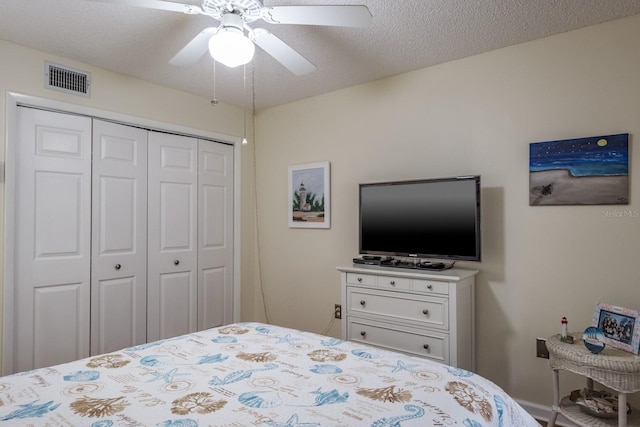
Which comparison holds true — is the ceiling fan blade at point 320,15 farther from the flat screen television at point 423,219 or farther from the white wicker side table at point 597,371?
the white wicker side table at point 597,371

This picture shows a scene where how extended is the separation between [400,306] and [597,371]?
3.67 ft

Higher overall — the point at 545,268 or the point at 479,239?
the point at 479,239

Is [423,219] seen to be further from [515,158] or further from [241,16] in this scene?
[241,16]

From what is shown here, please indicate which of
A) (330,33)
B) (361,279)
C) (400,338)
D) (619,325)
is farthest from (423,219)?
(330,33)

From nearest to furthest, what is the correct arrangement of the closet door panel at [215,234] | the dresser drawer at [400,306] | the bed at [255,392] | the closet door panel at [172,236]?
1. the bed at [255,392]
2. the dresser drawer at [400,306]
3. the closet door panel at [172,236]
4. the closet door panel at [215,234]

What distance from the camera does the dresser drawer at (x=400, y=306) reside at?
2.53 metres

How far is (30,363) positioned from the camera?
8.90 ft

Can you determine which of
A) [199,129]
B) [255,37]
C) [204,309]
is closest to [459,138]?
[255,37]

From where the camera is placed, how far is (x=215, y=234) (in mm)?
3889

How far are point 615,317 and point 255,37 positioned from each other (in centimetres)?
238

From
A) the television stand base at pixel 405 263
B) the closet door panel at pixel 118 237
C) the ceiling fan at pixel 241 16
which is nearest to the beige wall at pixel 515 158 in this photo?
the television stand base at pixel 405 263

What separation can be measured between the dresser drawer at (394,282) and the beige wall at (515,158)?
1.79 ft

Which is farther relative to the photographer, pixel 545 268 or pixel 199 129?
pixel 199 129

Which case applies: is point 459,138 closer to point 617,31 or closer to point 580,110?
point 580,110
